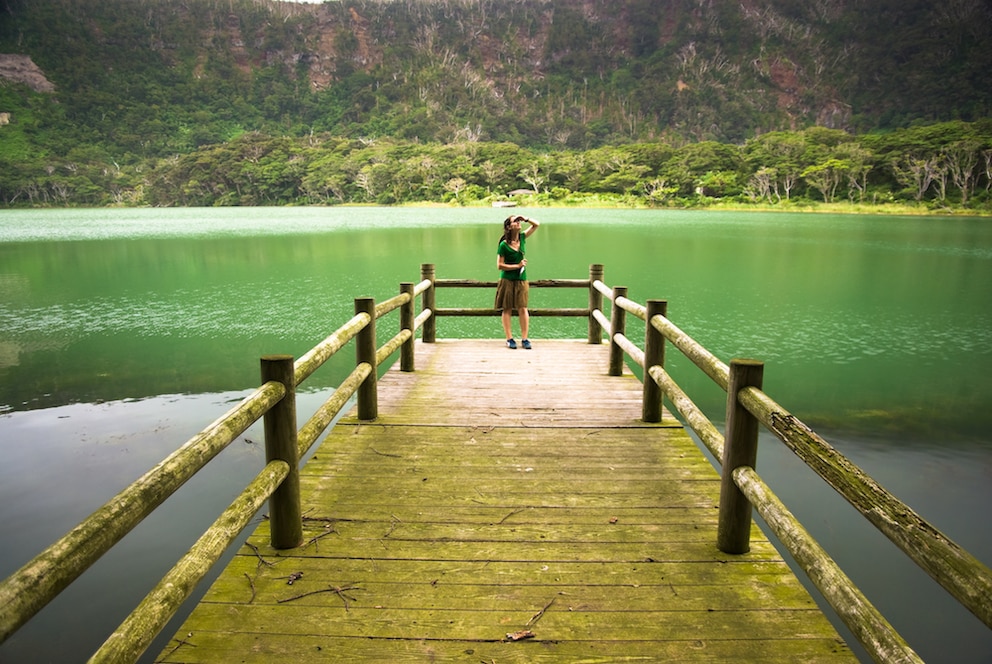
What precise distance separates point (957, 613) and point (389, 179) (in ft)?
371

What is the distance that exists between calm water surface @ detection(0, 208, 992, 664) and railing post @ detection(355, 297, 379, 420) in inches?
66.1

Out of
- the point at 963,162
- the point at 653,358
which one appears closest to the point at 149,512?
the point at 653,358

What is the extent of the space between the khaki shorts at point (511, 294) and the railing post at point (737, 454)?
14.5 ft

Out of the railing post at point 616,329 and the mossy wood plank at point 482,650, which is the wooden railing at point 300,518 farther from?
the railing post at point 616,329

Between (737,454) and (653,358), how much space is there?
1885 mm

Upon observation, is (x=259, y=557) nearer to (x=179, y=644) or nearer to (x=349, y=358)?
(x=179, y=644)

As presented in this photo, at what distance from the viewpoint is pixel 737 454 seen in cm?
302

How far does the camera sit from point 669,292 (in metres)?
18.5

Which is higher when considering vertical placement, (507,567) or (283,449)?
(283,449)

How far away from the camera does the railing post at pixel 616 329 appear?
21.0ft

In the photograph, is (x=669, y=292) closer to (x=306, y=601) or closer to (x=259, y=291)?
(x=259, y=291)

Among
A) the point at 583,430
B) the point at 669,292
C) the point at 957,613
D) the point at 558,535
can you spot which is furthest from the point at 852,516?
the point at 669,292

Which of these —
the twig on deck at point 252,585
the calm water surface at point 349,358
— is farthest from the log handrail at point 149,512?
the calm water surface at point 349,358

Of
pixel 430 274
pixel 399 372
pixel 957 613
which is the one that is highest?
pixel 430 274
